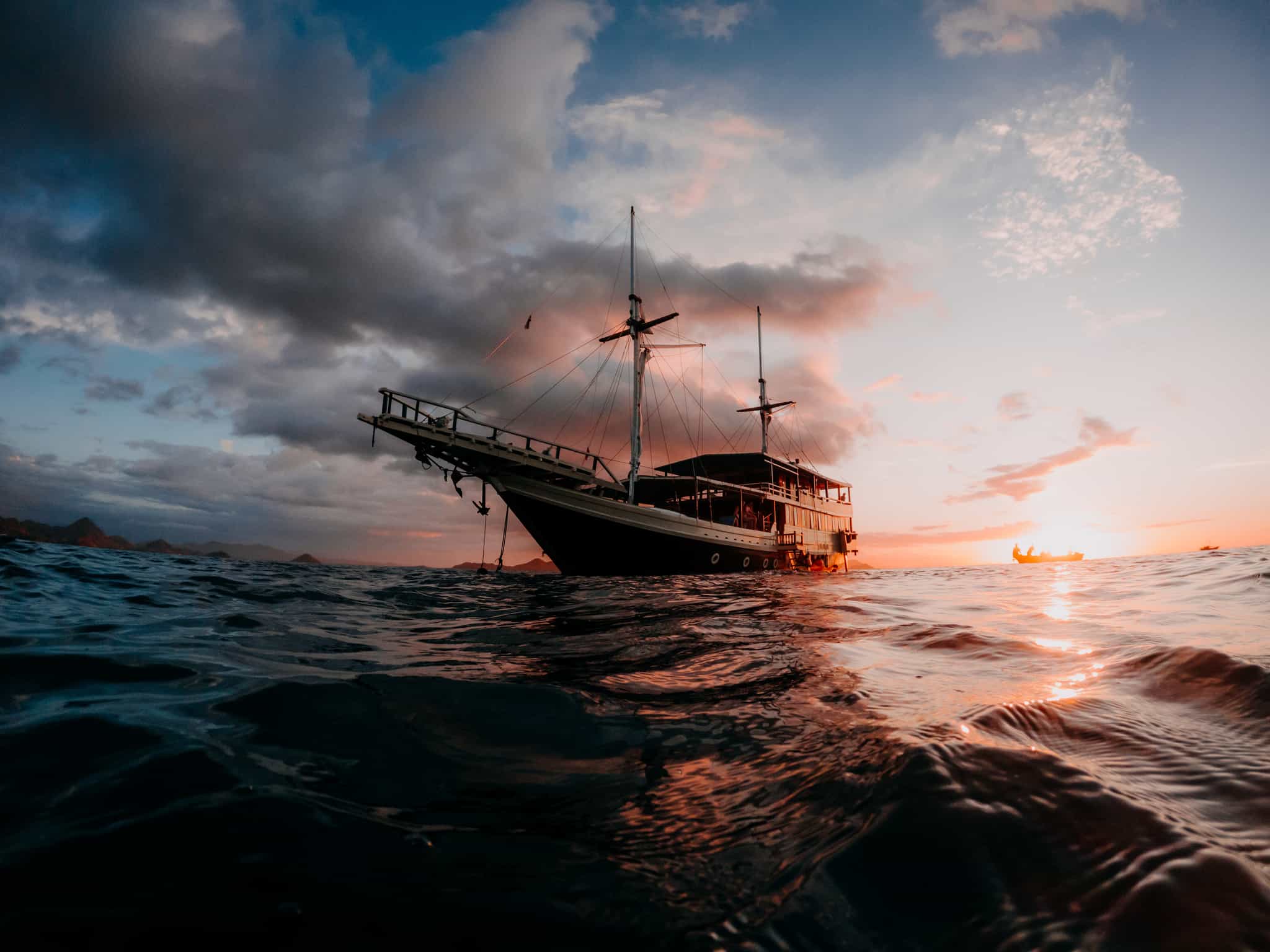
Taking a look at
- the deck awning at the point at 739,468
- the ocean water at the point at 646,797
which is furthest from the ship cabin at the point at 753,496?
the ocean water at the point at 646,797

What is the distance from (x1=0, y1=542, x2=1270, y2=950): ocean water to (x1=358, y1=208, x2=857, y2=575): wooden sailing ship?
47.5 ft

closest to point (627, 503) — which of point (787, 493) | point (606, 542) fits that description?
point (606, 542)

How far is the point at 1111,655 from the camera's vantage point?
362 centimetres

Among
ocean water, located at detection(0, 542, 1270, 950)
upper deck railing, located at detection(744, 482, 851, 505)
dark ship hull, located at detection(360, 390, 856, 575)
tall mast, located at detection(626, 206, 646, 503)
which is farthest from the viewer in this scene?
upper deck railing, located at detection(744, 482, 851, 505)

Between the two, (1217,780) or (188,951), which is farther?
(1217,780)

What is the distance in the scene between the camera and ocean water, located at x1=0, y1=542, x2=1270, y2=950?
45.6 inches

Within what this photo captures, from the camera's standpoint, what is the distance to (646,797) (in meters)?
1.87

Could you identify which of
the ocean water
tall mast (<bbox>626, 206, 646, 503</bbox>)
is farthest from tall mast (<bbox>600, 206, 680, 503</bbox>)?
the ocean water

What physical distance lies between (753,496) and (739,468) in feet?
13.2

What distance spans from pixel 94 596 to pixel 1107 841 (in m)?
10.8

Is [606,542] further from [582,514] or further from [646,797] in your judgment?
[646,797]

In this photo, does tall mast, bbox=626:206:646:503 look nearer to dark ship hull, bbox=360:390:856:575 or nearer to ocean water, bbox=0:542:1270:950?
dark ship hull, bbox=360:390:856:575

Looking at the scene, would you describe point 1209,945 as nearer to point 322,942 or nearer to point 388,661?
point 322,942

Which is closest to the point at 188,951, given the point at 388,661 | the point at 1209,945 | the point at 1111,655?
the point at 1209,945
